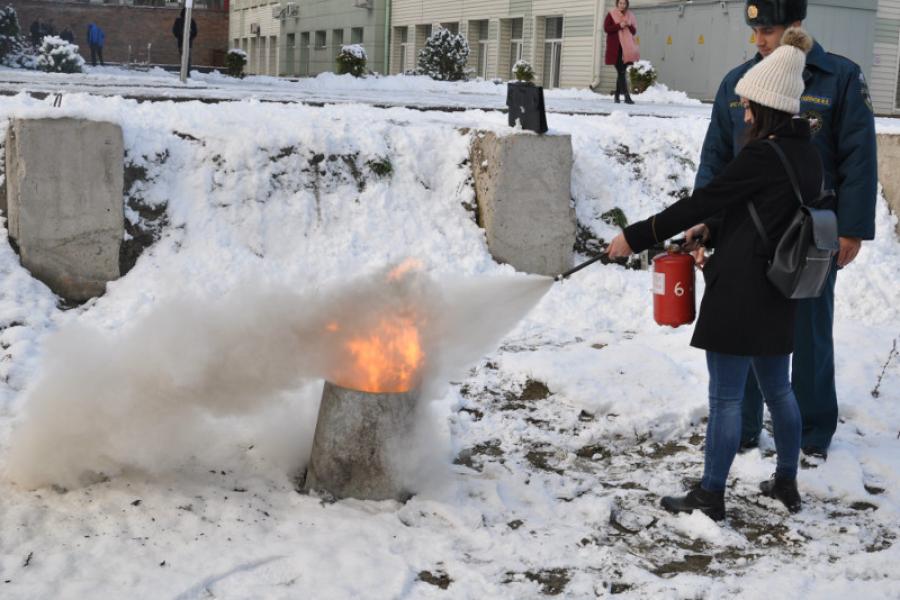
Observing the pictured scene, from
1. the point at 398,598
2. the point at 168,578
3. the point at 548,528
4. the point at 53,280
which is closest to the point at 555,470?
the point at 548,528

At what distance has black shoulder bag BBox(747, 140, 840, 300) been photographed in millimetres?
4070

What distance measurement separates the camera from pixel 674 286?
4.59m

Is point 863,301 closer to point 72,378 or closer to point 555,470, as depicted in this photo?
point 555,470

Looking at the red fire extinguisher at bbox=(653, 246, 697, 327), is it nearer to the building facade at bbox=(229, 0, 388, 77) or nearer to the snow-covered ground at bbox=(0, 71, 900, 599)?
the snow-covered ground at bbox=(0, 71, 900, 599)

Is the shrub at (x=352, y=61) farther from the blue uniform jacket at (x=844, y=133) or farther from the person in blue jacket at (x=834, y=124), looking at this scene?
the blue uniform jacket at (x=844, y=133)

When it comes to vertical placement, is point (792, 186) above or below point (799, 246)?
above

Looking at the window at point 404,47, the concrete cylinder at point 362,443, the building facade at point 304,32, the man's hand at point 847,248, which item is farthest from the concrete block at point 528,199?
the building facade at point 304,32

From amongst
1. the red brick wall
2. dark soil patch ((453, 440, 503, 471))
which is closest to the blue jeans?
dark soil patch ((453, 440, 503, 471))

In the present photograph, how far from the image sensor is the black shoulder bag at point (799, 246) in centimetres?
407

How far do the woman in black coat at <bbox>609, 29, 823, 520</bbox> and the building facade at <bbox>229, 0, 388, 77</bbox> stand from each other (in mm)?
34649

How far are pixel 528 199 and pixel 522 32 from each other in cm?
2314

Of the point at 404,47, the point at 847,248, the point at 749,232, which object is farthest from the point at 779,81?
the point at 404,47

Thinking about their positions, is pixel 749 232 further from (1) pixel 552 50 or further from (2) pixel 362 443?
(1) pixel 552 50

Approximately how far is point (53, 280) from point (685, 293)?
16.2 ft
